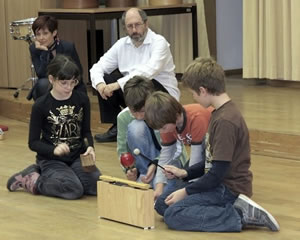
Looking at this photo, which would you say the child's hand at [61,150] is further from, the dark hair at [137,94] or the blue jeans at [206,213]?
the blue jeans at [206,213]

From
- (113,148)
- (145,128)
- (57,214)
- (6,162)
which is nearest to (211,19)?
(113,148)

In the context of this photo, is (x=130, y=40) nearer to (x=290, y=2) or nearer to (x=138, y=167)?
(x=138, y=167)

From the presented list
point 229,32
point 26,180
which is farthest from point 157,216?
point 229,32

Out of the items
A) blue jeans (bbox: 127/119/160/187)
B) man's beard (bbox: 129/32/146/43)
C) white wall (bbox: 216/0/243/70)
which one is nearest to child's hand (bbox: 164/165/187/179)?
blue jeans (bbox: 127/119/160/187)

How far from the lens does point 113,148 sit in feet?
18.4

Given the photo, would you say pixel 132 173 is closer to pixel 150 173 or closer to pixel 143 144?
pixel 150 173

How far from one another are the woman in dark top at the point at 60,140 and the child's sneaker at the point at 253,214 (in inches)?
39.0

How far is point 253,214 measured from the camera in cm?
355

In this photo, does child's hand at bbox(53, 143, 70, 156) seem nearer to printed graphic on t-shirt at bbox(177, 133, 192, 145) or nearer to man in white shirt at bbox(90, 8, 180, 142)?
printed graphic on t-shirt at bbox(177, 133, 192, 145)

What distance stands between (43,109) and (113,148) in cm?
133

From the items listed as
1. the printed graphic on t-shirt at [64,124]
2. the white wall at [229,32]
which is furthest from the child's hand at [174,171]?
the white wall at [229,32]

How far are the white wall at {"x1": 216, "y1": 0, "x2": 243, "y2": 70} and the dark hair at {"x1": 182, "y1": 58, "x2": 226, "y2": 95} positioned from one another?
439 centimetres

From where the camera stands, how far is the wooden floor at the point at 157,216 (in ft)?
11.8

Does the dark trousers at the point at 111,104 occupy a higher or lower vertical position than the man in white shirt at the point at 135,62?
lower
